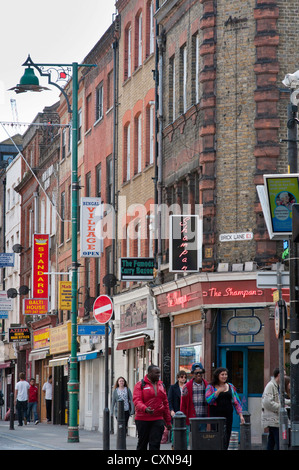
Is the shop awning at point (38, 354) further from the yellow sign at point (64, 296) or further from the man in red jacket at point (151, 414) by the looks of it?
the man in red jacket at point (151, 414)

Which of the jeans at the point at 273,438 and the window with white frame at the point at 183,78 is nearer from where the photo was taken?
the jeans at the point at 273,438

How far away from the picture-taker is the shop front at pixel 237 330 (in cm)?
2538

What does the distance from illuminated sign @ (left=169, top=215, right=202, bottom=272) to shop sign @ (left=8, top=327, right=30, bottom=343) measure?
78.2 feet

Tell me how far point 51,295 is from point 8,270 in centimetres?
1435

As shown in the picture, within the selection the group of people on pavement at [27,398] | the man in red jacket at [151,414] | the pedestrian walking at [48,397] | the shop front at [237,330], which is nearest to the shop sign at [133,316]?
the shop front at [237,330]

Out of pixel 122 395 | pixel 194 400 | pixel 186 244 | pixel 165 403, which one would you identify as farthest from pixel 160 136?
pixel 165 403

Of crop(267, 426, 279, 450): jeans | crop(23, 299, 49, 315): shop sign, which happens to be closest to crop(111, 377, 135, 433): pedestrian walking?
crop(267, 426, 279, 450): jeans

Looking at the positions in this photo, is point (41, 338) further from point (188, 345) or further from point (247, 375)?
point (247, 375)

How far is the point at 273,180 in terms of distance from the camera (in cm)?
1584

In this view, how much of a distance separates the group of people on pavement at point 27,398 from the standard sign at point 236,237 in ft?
50.3

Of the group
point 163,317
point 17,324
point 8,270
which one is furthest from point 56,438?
point 8,270

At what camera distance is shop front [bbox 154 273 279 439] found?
83.3 feet

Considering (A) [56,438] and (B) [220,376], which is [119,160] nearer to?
(A) [56,438]

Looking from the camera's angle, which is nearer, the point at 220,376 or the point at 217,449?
the point at 217,449
